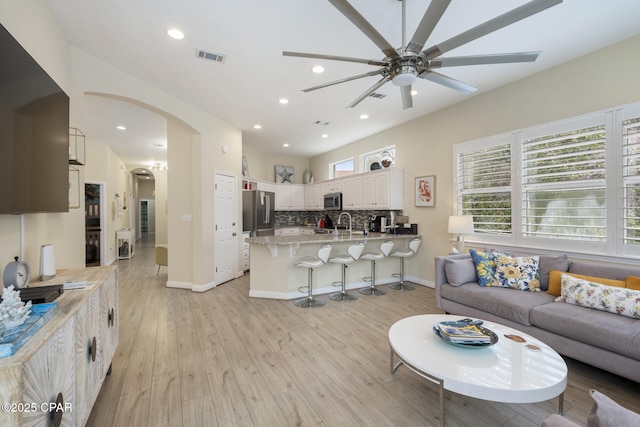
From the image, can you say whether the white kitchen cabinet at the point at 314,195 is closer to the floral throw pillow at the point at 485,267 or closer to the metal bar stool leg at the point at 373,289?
the metal bar stool leg at the point at 373,289

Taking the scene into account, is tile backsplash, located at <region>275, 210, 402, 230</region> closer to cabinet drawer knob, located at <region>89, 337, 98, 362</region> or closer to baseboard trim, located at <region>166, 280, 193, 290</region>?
baseboard trim, located at <region>166, 280, 193, 290</region>

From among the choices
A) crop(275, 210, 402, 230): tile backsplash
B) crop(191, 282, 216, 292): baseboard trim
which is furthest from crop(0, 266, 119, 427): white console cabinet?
crop(275, 210, 402, 230): tile backsplash

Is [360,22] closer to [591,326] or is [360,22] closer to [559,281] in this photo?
[591,326]

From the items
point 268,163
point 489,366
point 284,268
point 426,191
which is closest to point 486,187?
point 426,191

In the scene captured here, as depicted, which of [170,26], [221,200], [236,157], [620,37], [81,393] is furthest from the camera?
[236,157]

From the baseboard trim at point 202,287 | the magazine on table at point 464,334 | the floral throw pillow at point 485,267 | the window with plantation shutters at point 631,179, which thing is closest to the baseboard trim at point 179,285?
the baseboard trim at point 202,287

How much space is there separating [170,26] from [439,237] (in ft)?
15.0

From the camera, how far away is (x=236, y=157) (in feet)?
17.8

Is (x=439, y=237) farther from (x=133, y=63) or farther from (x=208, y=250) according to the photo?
(x=133, y=63)

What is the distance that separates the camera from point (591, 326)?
2.16 m

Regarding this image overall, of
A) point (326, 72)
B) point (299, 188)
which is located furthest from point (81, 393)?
point (299, 188)

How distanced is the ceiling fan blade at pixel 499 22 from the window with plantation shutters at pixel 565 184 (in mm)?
2292

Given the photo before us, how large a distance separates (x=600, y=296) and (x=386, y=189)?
3.30 m

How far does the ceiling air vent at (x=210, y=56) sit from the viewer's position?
2925 mm
